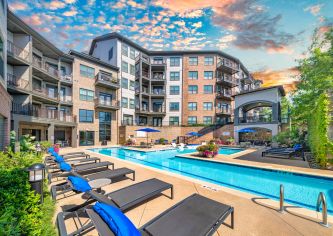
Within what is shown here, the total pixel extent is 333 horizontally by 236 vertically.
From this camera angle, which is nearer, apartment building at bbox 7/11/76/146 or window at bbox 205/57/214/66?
apartment building at bbox 7/11/76/146

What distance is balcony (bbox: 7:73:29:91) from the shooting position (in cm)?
1523

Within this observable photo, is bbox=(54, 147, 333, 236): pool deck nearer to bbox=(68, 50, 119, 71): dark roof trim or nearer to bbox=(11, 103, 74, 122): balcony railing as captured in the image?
bbox=(11, 103, 74, 122): balcony railing

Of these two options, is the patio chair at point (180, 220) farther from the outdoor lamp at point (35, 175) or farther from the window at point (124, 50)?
the window at point (124, 50)

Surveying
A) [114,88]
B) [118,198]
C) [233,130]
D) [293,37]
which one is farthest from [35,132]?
[293,37]

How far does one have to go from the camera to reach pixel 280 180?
8.24 meters

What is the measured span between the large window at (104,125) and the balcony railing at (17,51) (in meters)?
11.8

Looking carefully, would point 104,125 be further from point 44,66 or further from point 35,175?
point 35,175

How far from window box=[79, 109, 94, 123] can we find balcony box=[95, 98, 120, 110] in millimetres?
1605

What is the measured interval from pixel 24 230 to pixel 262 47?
986 inches

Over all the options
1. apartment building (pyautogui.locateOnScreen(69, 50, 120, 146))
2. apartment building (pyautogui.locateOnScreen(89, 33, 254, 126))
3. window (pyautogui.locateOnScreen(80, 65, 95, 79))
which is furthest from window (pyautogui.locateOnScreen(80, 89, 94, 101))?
apartment building (pyautogui.locateOnScreen(89, 33, 254, 126))

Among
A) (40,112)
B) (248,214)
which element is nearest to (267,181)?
(248,214)

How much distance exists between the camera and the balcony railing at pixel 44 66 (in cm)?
1876

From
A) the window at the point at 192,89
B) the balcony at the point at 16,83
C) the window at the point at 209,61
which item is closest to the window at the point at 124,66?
the window at the point at 192,89

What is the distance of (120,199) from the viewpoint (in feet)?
13.3
